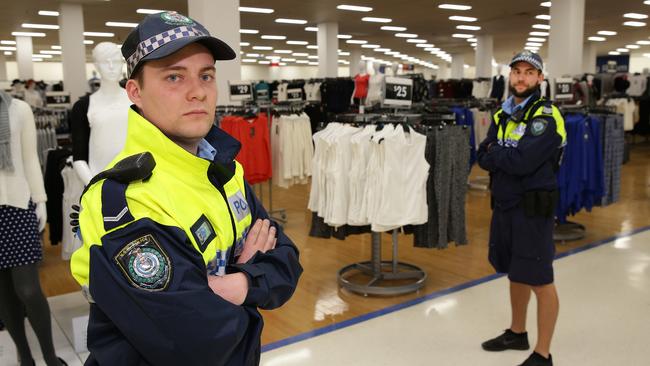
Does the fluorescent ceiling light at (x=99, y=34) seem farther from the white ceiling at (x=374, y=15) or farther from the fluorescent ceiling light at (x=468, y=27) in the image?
the fluorescent ceiling light at (x=468, y=27)

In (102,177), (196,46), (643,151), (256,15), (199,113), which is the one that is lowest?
(643,151)

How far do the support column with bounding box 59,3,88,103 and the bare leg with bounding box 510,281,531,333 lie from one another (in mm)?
11449

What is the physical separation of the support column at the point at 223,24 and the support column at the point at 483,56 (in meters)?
15.7

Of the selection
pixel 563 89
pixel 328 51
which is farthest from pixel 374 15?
pixel 563 89

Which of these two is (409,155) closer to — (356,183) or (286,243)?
(356,183)

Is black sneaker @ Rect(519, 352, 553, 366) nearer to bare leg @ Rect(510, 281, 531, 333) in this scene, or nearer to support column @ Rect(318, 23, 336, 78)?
bare leg @ Rect(510, 281, 531, 333)

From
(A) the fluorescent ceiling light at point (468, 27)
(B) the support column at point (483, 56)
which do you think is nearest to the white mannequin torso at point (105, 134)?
(A) the fluorescent ceiling light at point (468, 27)

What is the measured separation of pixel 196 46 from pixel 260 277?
55 cm

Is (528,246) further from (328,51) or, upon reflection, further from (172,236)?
(328,51)

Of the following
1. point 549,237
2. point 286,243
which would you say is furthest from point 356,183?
point 286,243

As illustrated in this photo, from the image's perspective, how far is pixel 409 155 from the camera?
13.3ft

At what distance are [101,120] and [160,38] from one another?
177 cm

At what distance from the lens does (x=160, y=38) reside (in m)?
1.20

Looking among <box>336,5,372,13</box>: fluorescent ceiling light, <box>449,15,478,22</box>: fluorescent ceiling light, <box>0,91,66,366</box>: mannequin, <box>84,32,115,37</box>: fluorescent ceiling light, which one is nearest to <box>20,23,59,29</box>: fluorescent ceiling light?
<box>84,32,115,37</box>: fluorescent ceiling light
